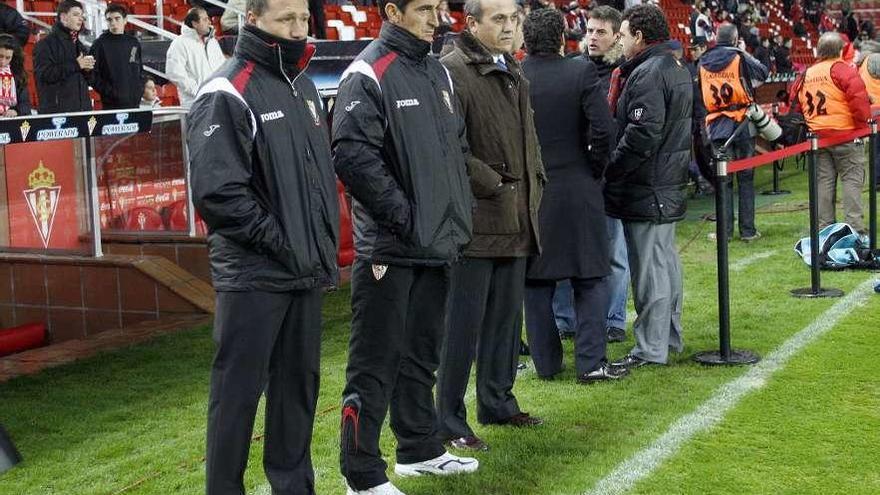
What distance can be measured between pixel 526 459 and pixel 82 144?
16.3ft

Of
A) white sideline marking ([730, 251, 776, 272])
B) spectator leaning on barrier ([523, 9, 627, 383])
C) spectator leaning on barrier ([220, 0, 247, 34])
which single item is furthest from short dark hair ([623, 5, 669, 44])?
spectator leaning on barrier ([220, 0, 247, 34])

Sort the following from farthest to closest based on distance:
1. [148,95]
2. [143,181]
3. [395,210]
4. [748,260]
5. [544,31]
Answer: [148,95] < [748,260] < [143,181] < [544,31] < [395,210]

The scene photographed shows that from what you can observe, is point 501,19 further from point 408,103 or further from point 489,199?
point 408,103

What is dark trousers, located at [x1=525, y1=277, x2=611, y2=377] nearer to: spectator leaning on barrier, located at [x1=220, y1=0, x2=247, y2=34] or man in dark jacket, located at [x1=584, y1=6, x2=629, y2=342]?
man in dark jacket, located at [x1=584, y1=6, x2=629, y2=342]

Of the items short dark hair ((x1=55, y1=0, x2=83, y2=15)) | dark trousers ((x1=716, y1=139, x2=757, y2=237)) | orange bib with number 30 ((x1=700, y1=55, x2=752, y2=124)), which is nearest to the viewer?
short dark hair ((x1=55, y1=0, x2=83, y2=15))

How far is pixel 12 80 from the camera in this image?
962cm

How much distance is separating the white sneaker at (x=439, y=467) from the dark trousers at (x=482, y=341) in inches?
10.4

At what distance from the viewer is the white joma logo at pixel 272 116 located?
12.2 feet

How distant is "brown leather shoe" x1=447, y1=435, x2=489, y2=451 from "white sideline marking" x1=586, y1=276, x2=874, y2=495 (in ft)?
1.80

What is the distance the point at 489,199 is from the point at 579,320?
1344 mm

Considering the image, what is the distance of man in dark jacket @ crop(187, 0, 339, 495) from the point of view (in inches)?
144

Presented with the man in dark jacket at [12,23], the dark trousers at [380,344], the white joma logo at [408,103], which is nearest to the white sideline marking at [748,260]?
the dark trousers at [380,344]

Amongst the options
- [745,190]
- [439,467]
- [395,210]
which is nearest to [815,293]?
[745,190]

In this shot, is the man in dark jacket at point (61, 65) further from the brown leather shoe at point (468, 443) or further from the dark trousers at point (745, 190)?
the brown leather shoe at point (468, 443)
